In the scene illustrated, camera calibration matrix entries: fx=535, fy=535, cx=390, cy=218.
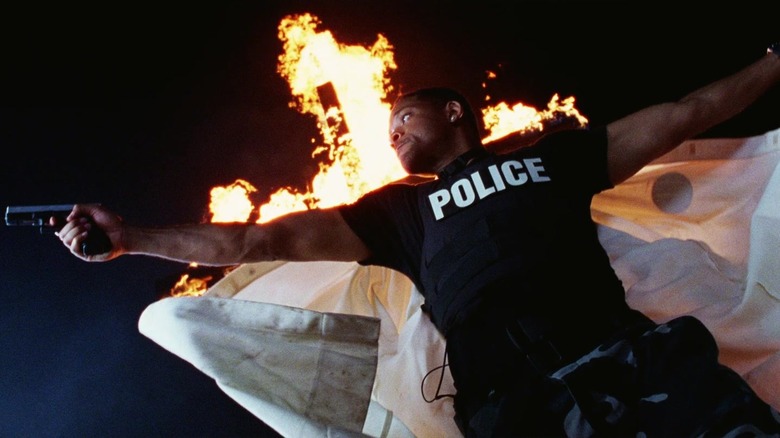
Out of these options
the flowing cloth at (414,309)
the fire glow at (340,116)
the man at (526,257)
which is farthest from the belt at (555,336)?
the fire glow at (340,116)

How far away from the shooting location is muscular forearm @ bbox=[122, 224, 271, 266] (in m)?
1.78

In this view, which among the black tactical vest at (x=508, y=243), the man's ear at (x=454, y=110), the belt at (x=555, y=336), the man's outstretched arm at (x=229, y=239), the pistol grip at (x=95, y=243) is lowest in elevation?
the belt at (x=555, y=336)

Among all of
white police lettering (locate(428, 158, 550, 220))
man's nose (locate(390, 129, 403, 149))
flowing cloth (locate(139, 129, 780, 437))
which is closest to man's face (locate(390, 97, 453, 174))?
man's nose (locate(390, 129, 403, 149))

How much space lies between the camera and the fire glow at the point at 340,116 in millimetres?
3158

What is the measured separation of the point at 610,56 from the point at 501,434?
263cm

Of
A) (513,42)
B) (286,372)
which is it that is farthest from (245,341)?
(513,42)

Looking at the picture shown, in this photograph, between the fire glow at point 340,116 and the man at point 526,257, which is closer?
the man at point 526,257

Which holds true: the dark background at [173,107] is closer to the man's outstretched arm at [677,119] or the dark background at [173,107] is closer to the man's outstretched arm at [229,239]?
the man's outstretched arm at [677,119]

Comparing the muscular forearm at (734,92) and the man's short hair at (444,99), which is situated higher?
the man's short hair at (444,99)

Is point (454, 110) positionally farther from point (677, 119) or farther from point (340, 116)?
point (340, 116)

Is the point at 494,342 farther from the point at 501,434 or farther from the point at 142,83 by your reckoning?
the point at 142,83

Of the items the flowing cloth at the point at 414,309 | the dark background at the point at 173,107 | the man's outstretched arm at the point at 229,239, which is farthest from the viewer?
the dark background at the point at 173,107

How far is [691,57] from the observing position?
3.06m

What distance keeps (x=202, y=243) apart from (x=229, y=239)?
9 cm
